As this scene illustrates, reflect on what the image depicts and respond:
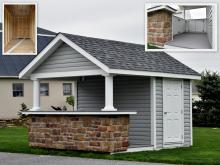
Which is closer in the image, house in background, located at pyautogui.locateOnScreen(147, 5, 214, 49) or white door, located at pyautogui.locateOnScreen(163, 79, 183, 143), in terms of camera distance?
house in background, located at pyautogui.locateOnScreen(147, 5, 214, 49)

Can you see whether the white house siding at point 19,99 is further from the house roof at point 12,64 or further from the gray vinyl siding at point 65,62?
the gray vinyl siding at point 65,62

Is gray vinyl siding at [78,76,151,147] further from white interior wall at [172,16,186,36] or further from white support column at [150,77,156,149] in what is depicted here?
white interior wall at [172,16,186,36]

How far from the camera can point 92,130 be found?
648 inches

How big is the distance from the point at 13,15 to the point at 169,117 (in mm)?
6659

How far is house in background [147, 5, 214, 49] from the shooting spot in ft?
58.5

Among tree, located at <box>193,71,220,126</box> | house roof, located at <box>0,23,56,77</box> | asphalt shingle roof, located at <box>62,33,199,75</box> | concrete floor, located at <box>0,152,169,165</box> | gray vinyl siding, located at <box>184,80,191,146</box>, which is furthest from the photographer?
tree, located at <box>193,71,220,126</box>

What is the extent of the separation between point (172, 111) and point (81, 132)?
3609 millimetres

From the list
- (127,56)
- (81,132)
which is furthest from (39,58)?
(81,132)

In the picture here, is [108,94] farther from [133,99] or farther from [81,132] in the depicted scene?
[133,99]

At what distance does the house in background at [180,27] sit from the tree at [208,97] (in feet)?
64.6

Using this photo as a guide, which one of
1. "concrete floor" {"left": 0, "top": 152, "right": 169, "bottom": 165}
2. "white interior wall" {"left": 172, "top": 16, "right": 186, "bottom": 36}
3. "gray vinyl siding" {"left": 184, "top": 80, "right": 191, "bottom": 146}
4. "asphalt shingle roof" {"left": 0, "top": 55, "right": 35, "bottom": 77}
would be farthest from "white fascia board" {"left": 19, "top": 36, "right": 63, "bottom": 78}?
"asphalt shingle roof" {"left": 0, "top": 55, "right": 35, "bottom": 77}

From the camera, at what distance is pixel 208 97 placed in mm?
39406

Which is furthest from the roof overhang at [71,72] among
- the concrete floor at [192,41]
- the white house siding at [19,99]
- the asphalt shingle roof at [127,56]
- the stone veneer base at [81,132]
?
the white house siding at [19,99]

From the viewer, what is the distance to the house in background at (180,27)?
17844mm
